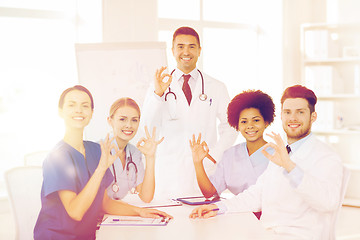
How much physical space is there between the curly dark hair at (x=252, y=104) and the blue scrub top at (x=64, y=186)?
700 mm

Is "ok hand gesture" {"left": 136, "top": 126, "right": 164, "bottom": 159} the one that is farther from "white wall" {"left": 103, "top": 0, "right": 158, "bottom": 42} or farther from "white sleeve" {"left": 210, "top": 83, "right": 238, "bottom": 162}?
"white wall" {"left": 103, "top": 0, "right": 158, "bottom": 42}

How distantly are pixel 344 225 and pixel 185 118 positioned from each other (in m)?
2.99

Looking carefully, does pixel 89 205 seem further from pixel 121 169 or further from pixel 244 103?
pixel 244 103

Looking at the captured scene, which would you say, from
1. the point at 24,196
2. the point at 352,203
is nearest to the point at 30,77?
the point at 24,196

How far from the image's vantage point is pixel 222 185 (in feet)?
6.74

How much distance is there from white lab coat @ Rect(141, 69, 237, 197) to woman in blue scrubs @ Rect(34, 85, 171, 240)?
505 millimetres

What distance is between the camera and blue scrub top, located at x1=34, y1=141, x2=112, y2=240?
1.46m

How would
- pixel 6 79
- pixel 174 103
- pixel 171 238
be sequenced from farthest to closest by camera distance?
pixel 6 79 → pixel 174 103 → pixel 171 238

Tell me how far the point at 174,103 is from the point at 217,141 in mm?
297

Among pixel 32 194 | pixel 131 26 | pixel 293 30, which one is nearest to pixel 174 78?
pixel 32 194

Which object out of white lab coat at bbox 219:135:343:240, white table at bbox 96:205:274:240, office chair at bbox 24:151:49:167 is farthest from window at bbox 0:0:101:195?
white lab coat at bbox 219:135:343:240

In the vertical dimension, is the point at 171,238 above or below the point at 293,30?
below

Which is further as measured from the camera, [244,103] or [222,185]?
[222,185]

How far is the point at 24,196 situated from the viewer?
204 cm
